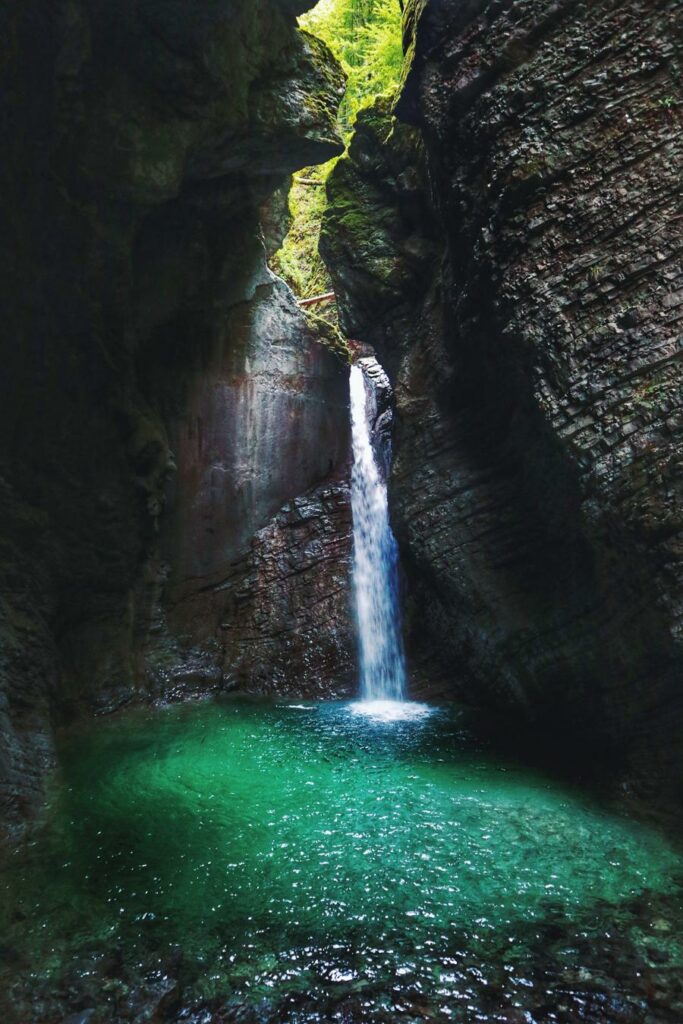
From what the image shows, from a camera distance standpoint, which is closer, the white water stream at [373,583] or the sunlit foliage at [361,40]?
the white water stream at [373,583]

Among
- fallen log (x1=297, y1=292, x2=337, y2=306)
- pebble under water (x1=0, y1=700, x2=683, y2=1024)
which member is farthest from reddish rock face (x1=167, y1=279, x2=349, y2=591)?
pebble under water (x1=0, y1=700, x2=683, y2=1024)

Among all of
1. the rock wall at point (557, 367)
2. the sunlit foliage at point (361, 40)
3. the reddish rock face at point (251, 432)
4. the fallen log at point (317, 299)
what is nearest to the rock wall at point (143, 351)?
the reddish rock face at point (251, 432)

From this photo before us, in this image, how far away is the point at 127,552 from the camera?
786 centimetres

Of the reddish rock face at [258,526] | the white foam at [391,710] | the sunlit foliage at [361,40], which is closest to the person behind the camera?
the white foam at [391,710]

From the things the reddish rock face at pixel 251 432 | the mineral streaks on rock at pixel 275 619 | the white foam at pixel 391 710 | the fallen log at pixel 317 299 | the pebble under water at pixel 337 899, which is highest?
the fallen log at pixel 317 299

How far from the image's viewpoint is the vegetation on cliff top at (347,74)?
10.2 metres

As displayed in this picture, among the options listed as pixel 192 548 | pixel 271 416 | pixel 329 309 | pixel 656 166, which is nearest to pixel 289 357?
pixel 271 416

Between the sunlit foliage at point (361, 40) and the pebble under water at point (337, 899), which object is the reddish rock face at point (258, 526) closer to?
the pebble under water at point (337, 899)

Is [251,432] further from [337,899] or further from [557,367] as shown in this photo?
[337,899]

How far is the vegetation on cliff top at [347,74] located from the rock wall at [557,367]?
3402mm

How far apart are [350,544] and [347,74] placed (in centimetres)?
675

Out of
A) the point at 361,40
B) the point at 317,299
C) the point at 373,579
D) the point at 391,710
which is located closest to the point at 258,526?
the point at 373,579

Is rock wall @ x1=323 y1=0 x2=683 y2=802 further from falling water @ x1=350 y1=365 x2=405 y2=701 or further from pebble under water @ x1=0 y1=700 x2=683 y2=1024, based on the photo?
falling water @ x1=350 y1=365 x2=405 y2=701

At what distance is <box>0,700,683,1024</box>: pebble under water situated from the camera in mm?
2873
